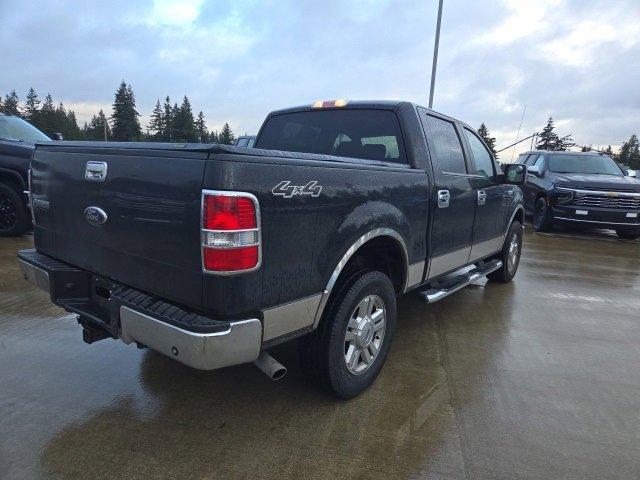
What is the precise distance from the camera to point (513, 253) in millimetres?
5781

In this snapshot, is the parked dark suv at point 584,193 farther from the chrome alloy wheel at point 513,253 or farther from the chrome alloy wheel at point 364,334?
the chrome alloy wheel at point 364,334

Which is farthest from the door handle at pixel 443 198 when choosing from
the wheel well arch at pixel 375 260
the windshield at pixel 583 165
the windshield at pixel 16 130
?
the windshield at pixel 583 165

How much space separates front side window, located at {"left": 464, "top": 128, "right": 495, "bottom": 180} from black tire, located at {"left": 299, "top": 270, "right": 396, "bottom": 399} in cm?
222

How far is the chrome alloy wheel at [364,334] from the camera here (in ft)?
9.17

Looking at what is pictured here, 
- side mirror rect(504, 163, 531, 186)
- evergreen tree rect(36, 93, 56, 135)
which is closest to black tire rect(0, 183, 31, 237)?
side mirror rect(504, 163, 531, 186)

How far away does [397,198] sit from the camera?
9.77 ft

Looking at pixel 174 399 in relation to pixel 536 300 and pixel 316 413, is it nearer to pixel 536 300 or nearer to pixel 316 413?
pixel 316 413

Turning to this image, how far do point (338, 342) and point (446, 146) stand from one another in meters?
2.13

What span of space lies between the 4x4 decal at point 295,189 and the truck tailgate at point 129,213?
356mm

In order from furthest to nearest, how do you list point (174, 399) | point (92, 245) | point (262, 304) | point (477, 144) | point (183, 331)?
1. point (477, 144)
2. point (174, 399)
3. point (92, 245)
4. point (262, 304)
5. point (183, 331)

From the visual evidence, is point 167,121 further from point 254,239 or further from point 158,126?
point 254,239

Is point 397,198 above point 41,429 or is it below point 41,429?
above

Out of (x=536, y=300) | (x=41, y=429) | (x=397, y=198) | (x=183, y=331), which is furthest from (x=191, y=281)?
(x=536, y=300)

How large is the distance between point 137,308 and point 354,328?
1260mm
